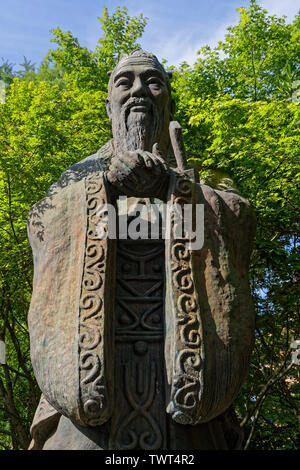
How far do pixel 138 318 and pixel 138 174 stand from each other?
904 mm

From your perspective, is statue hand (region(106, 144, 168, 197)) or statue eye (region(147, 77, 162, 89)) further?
statue eye (region(147, 77, 162, 89))

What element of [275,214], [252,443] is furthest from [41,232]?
[252,443]

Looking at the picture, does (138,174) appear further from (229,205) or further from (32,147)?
(32,147)

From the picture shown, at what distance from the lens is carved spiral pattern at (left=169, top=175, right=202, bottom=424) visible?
2.82 m

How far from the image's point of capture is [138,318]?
127 inches

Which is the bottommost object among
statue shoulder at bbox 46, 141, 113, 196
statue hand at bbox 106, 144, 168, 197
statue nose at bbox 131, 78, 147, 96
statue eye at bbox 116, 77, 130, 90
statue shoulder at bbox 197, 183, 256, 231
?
statue shoulder at bbox 197, 183, 256, 231

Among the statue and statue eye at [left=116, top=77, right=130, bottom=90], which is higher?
statue eye at [left=116, top=77, right=130, bottom=90]

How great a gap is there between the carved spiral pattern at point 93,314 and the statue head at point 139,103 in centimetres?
87

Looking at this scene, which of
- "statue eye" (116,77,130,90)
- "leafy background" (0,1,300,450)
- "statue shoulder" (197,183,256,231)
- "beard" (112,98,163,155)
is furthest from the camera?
"leafy background" (0,1,300,450)

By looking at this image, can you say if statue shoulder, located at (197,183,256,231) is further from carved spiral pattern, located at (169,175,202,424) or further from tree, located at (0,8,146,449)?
tree, located at (0,8,146,449)

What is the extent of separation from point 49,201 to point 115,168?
0.60 meters

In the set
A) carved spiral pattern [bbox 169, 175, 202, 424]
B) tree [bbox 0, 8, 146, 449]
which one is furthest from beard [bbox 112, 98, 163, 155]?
tree [bbox 0, 8, 146, 449]

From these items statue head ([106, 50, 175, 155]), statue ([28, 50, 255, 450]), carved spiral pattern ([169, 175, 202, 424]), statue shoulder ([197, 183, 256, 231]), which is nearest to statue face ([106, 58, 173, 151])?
statue head ([106, 50, 175, 155])

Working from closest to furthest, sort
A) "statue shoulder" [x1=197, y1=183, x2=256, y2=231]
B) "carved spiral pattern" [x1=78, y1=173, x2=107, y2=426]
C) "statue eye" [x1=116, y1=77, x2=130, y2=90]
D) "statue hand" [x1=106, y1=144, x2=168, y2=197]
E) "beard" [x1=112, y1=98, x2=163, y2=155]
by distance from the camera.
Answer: "carved spiral pattern" [x1=78, y1=173, x2=107, y2=426] < "statue hand" [x1=106, y1=144, x2=168, y2=197] < "statue shoulder" [x1=197, y1=183, x2=256, y2=231] < "beard" [x1=112, y1=98, x2=163, y2=155] < "statue eye" [x1=116, y1=77, x2=130, y2=90]
